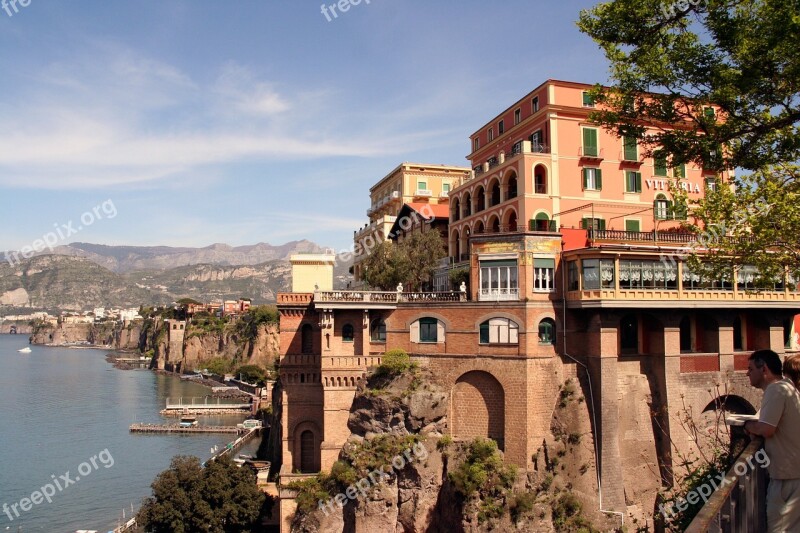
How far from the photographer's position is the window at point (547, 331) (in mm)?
39844

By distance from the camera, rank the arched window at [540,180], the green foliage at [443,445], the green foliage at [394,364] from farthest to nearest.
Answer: the arched window at [540,180] → the green foliage at [394,364] → the green foliage at [443,445]

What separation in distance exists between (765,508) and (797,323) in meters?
44.2

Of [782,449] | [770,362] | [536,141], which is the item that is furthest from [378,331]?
[782,449]

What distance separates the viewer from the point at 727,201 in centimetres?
1753

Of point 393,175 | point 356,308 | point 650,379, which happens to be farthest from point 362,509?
point 393,175

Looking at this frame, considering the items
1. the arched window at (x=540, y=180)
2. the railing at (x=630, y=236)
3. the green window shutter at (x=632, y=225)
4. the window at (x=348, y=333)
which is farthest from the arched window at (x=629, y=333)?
the window at (x=348, y=333)

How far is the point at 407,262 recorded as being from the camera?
51.5 m

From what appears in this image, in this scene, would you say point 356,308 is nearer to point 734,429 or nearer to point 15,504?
point 734,429

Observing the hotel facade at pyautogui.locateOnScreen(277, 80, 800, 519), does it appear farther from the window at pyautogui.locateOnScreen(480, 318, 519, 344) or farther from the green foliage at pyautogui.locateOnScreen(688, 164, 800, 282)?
the green foliage at pyautogui.locateOnScreen(688, 164, 800, 282)

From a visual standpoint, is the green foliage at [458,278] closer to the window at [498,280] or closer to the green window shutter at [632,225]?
the window at [498,280]

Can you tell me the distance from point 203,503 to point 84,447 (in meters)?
51.4

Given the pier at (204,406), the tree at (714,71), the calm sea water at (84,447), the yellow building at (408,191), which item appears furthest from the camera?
the pier at (204,406)

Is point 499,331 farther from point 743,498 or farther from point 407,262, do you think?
point 743,498

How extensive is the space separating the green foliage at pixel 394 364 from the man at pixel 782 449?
3461cm
